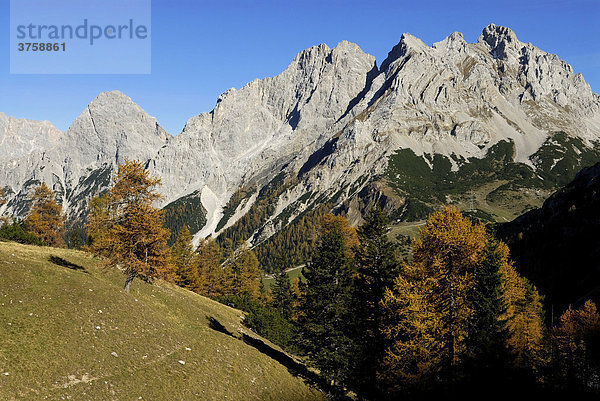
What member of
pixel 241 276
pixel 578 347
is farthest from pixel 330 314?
pixel 241 276

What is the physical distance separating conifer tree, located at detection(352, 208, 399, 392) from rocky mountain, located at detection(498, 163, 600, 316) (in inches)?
2026

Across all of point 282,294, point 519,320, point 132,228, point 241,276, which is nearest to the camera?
point 132,228

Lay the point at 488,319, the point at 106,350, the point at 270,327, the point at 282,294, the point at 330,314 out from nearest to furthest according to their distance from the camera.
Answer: the point at 106,350, the point at 488,319, the point at 330,314, the point at 270,327, the point at 282,294

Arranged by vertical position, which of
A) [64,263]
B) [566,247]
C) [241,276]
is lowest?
[241,276]

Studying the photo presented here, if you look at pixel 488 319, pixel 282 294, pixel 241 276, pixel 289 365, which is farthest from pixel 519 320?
pixel 241 276

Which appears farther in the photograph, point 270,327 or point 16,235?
point 16,235

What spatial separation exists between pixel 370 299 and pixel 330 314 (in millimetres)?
4558

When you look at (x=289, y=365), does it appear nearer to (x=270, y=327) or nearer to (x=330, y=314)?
(x=330, y=314)

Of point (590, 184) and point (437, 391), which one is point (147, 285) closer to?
point (437, 391)

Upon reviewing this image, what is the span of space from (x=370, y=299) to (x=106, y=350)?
21.8 m

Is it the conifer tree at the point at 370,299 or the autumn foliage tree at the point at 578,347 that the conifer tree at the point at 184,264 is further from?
the autumn foliage tree at the point at 578,347

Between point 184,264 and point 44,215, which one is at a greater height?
point 44,215

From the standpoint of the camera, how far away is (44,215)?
67625 millimetres

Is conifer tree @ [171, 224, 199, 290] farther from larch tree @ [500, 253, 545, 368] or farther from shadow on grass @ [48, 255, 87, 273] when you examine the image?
larch tree @ [500, 253, 545, 368]
